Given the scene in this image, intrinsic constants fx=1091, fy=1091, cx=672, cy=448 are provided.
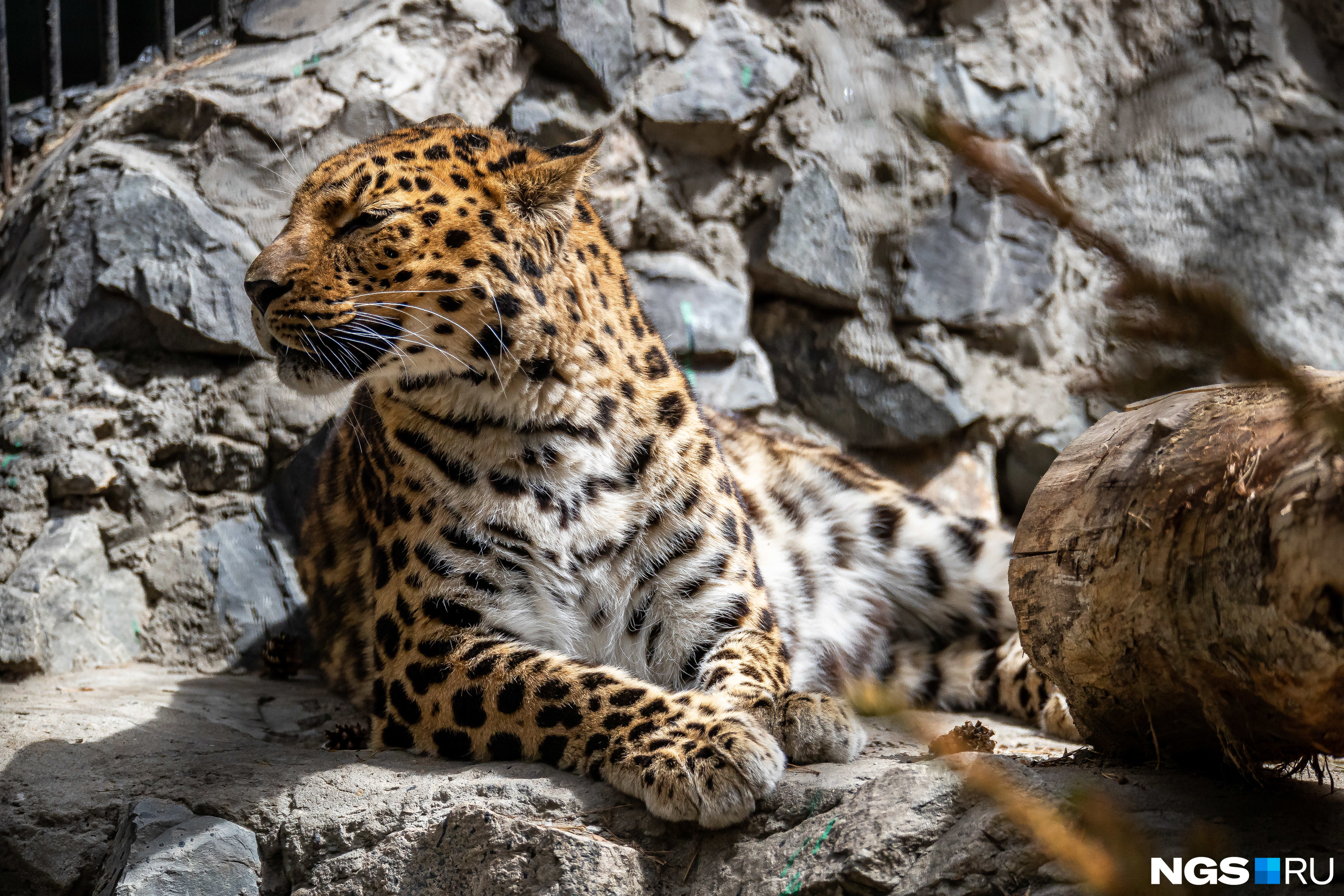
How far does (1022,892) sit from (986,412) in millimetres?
4504

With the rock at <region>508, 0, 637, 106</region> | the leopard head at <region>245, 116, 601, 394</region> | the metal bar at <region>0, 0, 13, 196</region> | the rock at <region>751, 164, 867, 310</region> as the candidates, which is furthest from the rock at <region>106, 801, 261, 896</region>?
the rock at <region>508, 0, 637, 106</region>

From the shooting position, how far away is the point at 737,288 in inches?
254

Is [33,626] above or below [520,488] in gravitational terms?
below

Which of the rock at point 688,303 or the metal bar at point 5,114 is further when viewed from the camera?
the rock at point 688,303

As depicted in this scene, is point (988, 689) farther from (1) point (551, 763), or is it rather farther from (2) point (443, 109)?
(2) point (443, 109)

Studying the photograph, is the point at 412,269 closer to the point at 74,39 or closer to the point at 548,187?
the point at 548,187

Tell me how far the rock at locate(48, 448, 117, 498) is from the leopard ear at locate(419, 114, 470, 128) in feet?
7.37

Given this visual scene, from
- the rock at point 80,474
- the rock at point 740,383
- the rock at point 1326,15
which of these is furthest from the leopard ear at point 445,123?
the rock at point 1326,15

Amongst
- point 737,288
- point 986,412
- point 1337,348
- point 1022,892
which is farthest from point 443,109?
point 1337,348

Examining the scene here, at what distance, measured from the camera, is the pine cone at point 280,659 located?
5.17 m

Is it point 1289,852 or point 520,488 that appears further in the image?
point 520,488

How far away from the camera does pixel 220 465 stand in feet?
17.8

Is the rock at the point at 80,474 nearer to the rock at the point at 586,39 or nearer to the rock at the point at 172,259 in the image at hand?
the rock at the point at 172,259

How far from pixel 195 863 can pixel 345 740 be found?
0.88m
